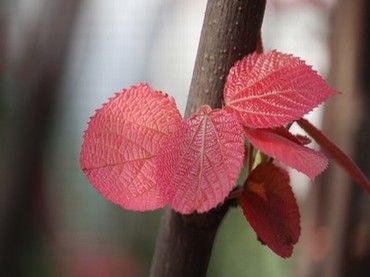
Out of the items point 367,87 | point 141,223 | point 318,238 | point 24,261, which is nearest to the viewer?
point 367,87

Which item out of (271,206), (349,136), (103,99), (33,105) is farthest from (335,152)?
(103,99)

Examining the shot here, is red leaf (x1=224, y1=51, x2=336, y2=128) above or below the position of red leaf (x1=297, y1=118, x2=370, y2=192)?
above

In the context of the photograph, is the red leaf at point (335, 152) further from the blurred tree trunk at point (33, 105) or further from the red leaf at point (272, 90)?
the blurred tree trunk at point (33, 105)

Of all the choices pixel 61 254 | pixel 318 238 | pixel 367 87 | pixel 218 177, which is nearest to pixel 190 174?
pixel 218 177

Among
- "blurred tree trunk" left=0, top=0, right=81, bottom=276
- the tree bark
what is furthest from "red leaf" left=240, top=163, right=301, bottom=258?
"blurred tree trunk" left=0, top=0, right=81, bottom=276

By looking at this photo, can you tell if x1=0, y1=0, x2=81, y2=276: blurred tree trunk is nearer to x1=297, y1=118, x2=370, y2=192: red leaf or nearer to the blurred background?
the blurred background

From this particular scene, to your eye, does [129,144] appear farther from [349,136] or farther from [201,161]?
[349,136]

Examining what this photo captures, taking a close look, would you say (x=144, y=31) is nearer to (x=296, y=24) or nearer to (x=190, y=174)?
(x=296, y=24)
